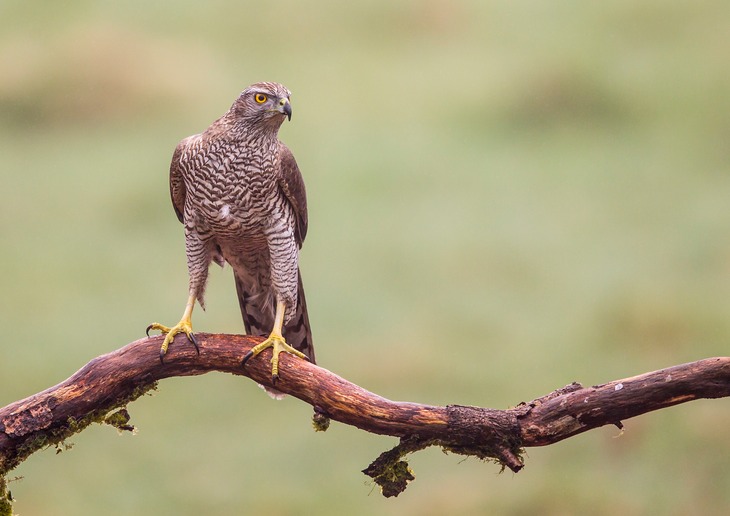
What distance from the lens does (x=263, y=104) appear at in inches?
164

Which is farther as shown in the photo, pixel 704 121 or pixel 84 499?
pixel 704 121

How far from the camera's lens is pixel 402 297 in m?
6.98

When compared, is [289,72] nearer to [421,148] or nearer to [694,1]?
[421,148]

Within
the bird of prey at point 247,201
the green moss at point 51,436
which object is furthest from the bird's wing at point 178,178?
the green moss at point 51,436

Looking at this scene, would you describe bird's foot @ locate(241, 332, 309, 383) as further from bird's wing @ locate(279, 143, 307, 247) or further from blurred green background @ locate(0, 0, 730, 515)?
blurred green background @ locate(0, 0, 730, 515)

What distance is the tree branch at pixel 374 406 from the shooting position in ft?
11.1

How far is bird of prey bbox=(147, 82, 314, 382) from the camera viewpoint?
4.20 m

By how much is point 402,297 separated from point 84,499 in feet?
8.71

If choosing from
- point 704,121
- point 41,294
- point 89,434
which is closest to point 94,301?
point 41,294

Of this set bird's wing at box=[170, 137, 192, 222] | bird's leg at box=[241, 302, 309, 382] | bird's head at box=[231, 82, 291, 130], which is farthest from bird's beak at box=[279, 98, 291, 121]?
bird's leg at box=[241, 302, 309, 382]

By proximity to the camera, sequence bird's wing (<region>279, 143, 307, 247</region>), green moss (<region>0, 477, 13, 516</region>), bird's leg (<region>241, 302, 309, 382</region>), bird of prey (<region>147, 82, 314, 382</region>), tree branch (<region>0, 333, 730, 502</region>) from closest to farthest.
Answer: tree branch (<region>0, 333, 730, 502</region>)
green moss (<region>0, 477, 13, 516</region>)
bird's leg (<region>241, 302, 309, 382</region>)
bird of prey (<region>147, 82, 314, 382</region>)
bird's wing (<region>279, 143, 307, 247</region>)

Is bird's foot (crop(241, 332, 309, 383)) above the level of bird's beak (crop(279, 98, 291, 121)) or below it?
below

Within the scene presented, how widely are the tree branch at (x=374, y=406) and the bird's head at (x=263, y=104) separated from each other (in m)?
1.01

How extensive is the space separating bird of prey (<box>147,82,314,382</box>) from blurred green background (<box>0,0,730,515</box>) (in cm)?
186
